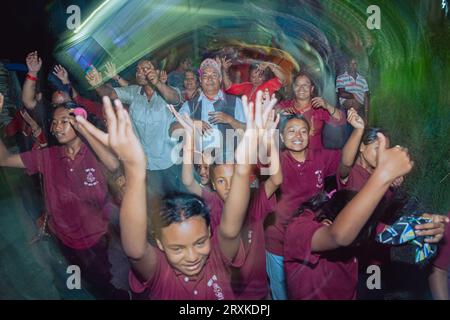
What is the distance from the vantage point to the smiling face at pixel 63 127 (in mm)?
2842

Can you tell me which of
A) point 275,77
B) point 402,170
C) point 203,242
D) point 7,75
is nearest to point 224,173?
point 203,242

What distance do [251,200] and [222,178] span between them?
177 millimetres

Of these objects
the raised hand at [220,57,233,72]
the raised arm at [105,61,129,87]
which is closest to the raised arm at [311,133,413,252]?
the raised hand at [220,57,233,72]

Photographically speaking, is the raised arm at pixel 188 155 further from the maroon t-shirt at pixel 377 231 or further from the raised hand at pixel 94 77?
the maroon t-shirt at pixel 377 231

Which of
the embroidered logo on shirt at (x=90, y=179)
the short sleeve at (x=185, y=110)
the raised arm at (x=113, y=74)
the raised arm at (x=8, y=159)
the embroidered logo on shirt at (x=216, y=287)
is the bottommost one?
the embroidered logo on shirt at (x=216, y=287)

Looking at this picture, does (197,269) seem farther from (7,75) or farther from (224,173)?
(7,75)

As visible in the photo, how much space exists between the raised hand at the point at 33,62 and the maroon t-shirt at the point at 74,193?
1.29ft

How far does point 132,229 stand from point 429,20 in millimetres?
1788

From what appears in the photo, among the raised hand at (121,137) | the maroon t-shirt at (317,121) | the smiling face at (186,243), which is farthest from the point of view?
the maroon t-shirt at (317,121)

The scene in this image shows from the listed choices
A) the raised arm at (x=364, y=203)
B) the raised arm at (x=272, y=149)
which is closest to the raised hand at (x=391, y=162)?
the raised arm at (x=364, y=203)

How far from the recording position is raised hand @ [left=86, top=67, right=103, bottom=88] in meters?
2.82

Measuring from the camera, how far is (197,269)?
9.16 feet

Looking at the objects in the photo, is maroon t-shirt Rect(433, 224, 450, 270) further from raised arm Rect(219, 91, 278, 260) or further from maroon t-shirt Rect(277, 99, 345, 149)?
raised arm Rect(219, 91, 278, 260)

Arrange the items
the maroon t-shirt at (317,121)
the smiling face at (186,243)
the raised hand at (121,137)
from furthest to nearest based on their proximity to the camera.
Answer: the maroon t-shirt at (317,121) → the smiling face at (186,243) → the raised hand at (121,137)
